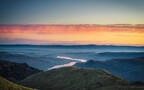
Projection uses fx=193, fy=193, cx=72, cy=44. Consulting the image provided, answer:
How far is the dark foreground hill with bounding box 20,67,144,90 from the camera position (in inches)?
2264

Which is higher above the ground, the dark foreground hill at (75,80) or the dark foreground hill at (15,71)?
the dark foreground hill at (75,80)

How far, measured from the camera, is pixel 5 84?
33.6 meters

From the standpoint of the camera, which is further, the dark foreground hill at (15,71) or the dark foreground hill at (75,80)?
the dark foreground hill at (15,71)

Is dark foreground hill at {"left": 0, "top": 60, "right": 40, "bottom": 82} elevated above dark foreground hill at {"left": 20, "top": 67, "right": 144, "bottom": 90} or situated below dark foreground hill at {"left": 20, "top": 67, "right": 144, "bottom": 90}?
below

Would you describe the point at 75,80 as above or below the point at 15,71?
above

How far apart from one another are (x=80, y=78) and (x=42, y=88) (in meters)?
13.2

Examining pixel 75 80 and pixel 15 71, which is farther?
pixel 15 71

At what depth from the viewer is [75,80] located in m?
64.7

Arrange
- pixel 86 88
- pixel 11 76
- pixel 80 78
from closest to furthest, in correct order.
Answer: pixel 86 88, pixel 80 78, pixel 11 76

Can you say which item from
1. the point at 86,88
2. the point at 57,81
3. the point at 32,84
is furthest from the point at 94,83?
the point at 32,84

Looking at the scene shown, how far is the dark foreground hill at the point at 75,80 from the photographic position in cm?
5750

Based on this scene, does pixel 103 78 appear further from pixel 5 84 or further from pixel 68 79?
pixel 5 84

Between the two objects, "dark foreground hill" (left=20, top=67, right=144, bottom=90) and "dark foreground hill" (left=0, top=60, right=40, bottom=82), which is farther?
"dark foreground hill" (left=0, top=60, right=40, bottom=82)

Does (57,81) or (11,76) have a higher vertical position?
(57,81)
